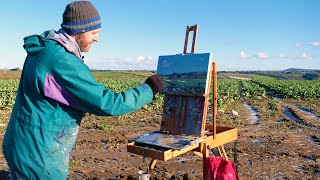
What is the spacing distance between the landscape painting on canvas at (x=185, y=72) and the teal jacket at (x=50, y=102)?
2318mm

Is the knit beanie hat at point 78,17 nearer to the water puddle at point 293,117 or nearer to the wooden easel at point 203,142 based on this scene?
the wooden easel at point 203,142

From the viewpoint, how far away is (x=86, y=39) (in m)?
2.65

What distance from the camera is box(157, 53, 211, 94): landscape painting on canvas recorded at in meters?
4.73

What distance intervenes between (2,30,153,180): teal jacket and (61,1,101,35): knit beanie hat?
7cm

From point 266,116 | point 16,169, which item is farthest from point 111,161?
point 266,116

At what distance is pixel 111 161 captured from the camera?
818cm

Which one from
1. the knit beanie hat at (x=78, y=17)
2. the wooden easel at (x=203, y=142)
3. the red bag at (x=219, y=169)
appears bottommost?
the red bag at (x=219, y=169)

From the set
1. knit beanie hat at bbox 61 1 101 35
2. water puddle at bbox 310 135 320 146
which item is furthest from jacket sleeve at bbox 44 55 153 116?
water puddle at bbox 310 135 320 146

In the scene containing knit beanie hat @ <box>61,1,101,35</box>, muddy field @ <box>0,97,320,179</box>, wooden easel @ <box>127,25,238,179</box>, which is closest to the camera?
knit beanie hat @ <box>61,1,101,35</box>

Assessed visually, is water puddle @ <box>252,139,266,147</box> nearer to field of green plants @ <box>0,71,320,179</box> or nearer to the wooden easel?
field of green plants @ <box>0,71,320,179</box>

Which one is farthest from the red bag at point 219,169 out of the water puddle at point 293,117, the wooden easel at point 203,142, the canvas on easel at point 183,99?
the water puddle at point 293,117

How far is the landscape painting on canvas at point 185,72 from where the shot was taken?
4.73 metres

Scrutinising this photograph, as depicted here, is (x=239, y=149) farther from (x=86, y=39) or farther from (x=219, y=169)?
(x=86, y=39)

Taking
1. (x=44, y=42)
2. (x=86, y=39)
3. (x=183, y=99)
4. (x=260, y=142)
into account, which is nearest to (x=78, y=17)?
(x=86, y=39)
